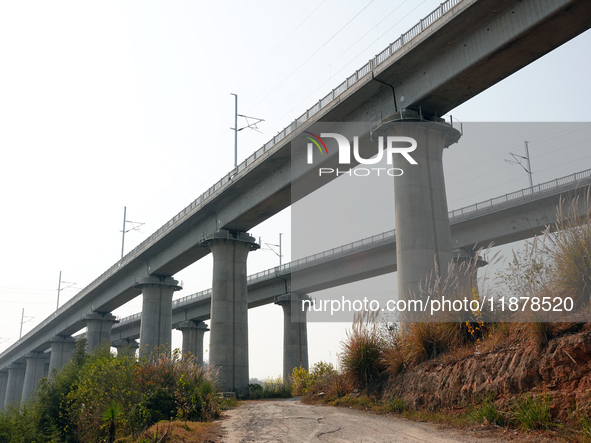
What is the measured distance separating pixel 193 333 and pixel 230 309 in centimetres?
3820

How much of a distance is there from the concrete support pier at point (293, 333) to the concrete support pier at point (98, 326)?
24.0m

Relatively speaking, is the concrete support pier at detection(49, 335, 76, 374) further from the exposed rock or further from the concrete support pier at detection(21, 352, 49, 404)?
the exposed rock

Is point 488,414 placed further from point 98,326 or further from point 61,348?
point 61,348

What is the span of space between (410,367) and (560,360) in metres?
4.27

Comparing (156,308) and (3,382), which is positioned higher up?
(156,308)

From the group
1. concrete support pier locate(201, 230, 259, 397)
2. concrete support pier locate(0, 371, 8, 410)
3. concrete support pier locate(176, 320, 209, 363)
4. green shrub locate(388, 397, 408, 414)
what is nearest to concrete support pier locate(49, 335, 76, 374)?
concrete support pier locate(176, 320, 209, 363)

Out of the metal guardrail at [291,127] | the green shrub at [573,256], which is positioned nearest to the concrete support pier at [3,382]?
the metal guardrail at [291,127]

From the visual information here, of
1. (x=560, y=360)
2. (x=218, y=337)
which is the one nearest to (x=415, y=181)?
(x=560, y=360)

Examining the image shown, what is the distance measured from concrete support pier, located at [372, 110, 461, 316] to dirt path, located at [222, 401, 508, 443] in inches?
353

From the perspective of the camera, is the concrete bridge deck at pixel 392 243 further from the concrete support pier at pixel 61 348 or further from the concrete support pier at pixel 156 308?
the concrete support pier at pixel 61 348

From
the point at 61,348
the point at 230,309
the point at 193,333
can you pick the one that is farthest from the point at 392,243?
the point at 61,348

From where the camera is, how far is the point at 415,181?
2133 cm

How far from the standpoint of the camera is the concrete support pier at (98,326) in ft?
206

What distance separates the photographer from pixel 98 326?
209 ft
